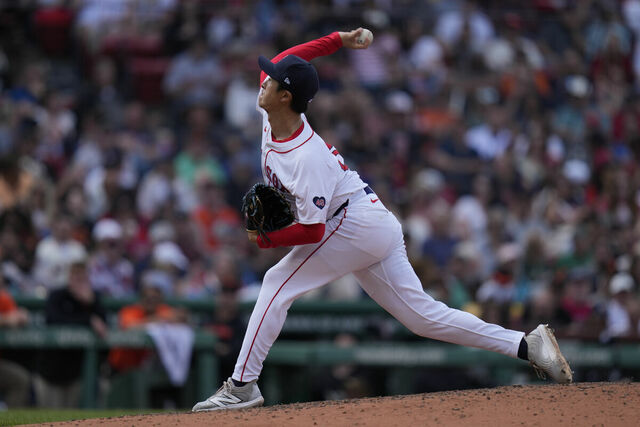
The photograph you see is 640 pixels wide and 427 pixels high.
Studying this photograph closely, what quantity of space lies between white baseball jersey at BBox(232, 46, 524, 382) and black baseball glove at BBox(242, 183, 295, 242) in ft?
0.23

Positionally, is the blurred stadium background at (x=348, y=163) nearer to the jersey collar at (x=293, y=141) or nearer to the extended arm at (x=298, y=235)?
the extended arm at (x=298, y=235)

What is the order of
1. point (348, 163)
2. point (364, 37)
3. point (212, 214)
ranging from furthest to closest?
point (348, 163) → point (212, 214) → point (364, 37)

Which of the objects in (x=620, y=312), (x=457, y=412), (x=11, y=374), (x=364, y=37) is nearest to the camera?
(x=457, y=412)

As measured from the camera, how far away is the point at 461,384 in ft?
28.2

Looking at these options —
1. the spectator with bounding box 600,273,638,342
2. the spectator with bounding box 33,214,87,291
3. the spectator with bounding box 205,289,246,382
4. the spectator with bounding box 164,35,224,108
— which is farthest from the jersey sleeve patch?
the spectator with bounding box 164,35,224,108

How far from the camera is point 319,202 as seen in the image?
16.0 feet

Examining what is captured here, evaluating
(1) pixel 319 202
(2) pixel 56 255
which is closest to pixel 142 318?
(2) pixel 56 255

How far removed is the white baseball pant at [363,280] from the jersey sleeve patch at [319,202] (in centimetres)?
26

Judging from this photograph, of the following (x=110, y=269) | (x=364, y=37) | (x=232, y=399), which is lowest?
(x=110, y=269)

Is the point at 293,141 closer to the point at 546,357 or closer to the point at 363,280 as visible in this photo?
the point at 363,280

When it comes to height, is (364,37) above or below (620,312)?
above

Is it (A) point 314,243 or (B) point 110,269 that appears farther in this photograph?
(B) point 110,269

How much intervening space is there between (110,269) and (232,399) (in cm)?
514

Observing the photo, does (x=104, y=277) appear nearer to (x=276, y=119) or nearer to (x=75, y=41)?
(x=75, y=41)
